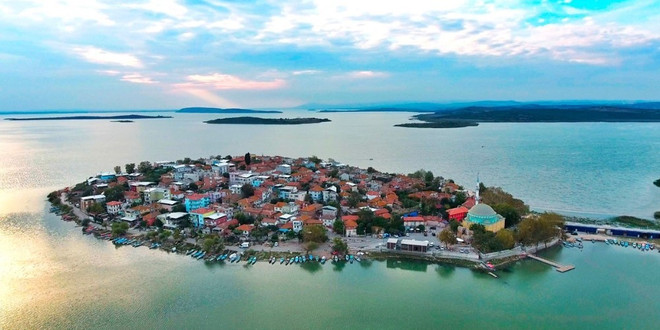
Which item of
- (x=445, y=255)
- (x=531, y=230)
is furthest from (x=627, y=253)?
(x=445, y=255)

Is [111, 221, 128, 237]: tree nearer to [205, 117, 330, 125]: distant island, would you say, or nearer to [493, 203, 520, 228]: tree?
[493, 203, 520, 228]: tree

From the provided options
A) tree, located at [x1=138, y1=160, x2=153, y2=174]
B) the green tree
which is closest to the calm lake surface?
the green tree

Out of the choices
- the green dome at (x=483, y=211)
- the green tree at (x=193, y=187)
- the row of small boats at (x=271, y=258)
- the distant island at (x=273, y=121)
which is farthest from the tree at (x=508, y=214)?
the distant island at (x=273, y=121)

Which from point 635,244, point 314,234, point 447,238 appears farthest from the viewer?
point 635,244

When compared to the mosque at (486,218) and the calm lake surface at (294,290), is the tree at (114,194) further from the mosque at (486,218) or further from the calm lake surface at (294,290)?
the mosque at (486,218)

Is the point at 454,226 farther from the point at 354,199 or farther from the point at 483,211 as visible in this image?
the point at 354,199

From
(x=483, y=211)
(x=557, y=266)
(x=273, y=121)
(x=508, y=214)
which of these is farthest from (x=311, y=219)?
(x=273, y=121)
